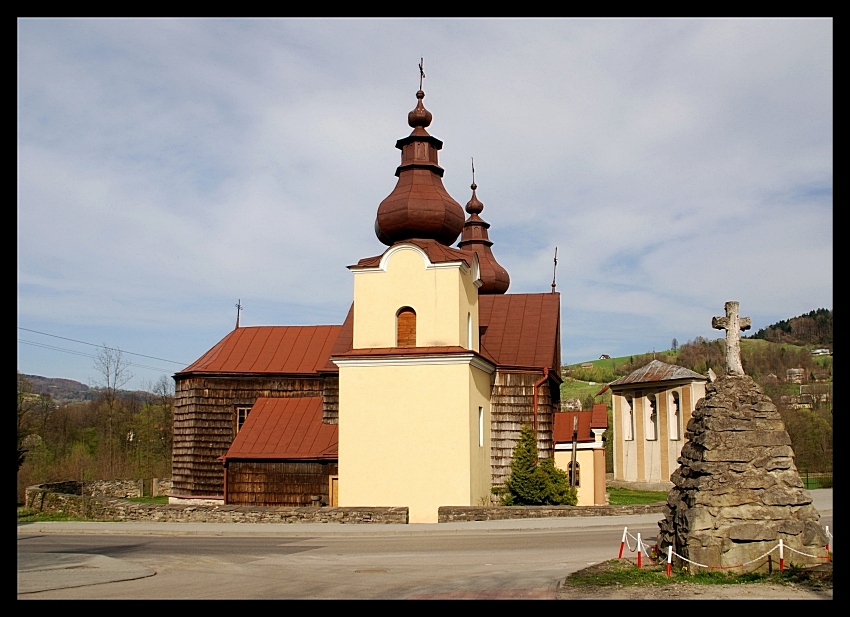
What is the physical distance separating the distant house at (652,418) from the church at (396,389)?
12.4m

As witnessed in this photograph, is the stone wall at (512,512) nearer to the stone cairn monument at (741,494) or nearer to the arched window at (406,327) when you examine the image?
the arched window at (406,327)

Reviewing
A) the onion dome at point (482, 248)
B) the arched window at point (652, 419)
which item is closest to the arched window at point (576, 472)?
the onion dome at point (482, 248)

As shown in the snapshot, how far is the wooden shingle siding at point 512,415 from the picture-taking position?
2627 cm

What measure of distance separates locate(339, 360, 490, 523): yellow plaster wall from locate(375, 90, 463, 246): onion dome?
15.5 ft

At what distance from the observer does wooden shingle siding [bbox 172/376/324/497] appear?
30422 millimetres

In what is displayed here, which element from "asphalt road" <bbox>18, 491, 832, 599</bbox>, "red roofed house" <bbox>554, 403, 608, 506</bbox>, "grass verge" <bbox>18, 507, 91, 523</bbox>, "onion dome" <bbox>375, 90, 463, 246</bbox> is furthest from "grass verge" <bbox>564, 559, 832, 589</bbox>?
"grass verge" <bbox>18, 507, 91, 523</bbox>

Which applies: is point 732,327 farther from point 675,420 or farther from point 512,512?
point 675,420

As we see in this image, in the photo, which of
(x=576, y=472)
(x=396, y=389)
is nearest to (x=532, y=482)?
(x=576, y=472)

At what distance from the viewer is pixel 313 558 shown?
15172 mm

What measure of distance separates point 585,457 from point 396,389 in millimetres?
8403

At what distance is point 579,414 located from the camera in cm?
2908
